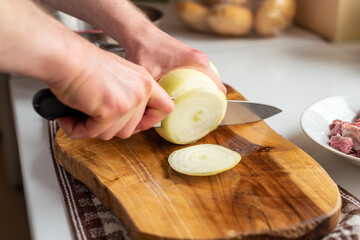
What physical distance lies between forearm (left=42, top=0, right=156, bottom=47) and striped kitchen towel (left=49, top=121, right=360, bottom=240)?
0.35 meters

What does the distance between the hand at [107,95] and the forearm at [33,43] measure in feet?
0.08

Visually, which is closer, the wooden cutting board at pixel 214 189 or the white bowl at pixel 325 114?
the wooden cutting board at pixel 214 189

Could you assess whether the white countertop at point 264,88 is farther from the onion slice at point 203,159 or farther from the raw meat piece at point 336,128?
the onion slice at point 203,159

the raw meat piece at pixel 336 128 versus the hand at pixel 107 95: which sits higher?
the hand at pixel 107 95

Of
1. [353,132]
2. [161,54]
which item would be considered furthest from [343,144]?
[161,54]

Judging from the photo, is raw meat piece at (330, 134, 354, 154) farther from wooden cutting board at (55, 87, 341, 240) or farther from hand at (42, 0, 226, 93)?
hand at (42, 0, 226, 93)

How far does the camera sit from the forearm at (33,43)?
588mm

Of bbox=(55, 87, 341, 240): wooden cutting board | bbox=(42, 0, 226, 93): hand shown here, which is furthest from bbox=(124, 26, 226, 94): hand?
bbox=(55, 87, 341, 240): wooden cutting board

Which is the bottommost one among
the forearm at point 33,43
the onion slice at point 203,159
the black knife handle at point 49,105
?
the onion slice at point 203,159

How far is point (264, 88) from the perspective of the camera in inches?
50.7

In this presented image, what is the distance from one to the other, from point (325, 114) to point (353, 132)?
121 mm

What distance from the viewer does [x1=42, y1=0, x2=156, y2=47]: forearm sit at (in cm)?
100

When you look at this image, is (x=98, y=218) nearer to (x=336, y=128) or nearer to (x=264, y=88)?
(x=336, y=128)

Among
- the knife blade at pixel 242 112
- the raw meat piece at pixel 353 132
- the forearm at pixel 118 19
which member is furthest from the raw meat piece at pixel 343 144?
the forearm at pixel 118 19
